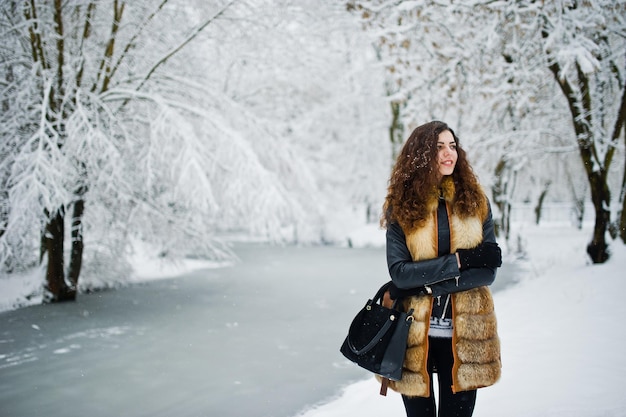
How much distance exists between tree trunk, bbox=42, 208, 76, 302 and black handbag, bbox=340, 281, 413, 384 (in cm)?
749

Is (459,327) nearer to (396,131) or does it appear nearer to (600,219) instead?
(600,219)

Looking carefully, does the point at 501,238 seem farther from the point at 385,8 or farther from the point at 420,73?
the point at 385,8

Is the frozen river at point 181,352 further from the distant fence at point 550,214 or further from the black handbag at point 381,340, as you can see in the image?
the distant fence at point 550,214

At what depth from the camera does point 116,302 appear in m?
8.83

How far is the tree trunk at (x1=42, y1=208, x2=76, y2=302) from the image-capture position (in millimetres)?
8125

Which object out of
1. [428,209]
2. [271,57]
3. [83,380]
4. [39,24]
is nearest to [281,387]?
[83,380]

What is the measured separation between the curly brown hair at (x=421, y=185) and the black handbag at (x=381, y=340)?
403 mm

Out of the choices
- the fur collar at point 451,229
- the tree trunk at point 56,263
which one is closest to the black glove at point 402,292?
the fur collar at point 451,229

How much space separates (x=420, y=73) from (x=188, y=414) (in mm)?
6959

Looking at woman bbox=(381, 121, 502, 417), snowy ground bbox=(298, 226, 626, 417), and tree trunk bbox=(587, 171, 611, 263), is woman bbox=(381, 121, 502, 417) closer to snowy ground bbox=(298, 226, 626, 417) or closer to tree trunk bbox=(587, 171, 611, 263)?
snowy ground bbox=(298, 226, 626, 417)

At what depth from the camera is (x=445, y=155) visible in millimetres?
2164

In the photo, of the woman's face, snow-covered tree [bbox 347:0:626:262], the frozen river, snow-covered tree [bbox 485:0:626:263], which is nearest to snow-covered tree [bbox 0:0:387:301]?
the frozen river

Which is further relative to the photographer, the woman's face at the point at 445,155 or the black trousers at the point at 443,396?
the woman's face at the point at 445,155

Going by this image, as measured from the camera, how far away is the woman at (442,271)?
6.59ft
